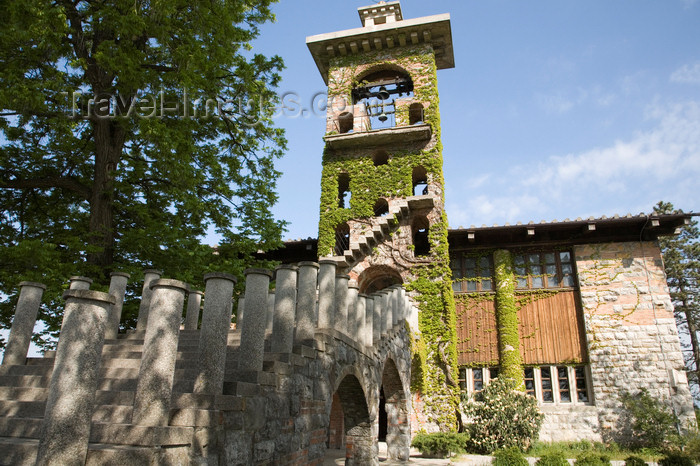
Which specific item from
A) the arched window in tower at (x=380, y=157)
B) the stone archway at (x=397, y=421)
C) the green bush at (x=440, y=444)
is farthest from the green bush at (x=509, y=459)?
the arched window in tower at (x=380, y=157)

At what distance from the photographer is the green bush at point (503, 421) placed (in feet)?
44.7

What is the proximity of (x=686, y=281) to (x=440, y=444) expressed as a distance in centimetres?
2328

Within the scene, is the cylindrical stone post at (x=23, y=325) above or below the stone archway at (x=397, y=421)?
above

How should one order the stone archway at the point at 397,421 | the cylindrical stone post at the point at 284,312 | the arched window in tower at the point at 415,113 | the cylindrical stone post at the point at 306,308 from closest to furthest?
the cylindrical stone post at the point at 284,312, the cylindrical stone post at the point at 306,308, the stone archway at the point at 397,421, the arched window in tower at the point at 415,113

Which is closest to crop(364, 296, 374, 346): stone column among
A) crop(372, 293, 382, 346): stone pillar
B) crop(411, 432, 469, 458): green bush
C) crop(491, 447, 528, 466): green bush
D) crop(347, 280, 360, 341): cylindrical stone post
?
crop(372, 293, 382, 346): stone pillar

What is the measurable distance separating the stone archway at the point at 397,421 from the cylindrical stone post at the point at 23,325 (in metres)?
8.16

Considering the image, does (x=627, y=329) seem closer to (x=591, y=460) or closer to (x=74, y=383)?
(x=591, y=460)

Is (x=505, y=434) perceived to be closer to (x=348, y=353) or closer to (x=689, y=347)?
(x=348, y=353)

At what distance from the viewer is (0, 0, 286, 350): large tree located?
9.09 m

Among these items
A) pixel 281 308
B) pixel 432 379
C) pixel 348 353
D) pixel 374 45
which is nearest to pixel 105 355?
pixel 281 308

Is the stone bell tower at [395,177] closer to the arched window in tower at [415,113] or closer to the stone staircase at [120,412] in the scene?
the arched window in tower at [415,113]

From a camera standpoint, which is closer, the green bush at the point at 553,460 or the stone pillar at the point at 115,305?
the stone pillar at the point at 115,305

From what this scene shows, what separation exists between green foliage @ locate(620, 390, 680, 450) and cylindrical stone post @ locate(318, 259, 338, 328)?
41.6 ft

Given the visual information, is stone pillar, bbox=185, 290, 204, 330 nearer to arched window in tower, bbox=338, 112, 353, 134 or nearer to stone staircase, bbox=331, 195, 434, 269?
stone staircase, bbox=331, 195, 434, 269
